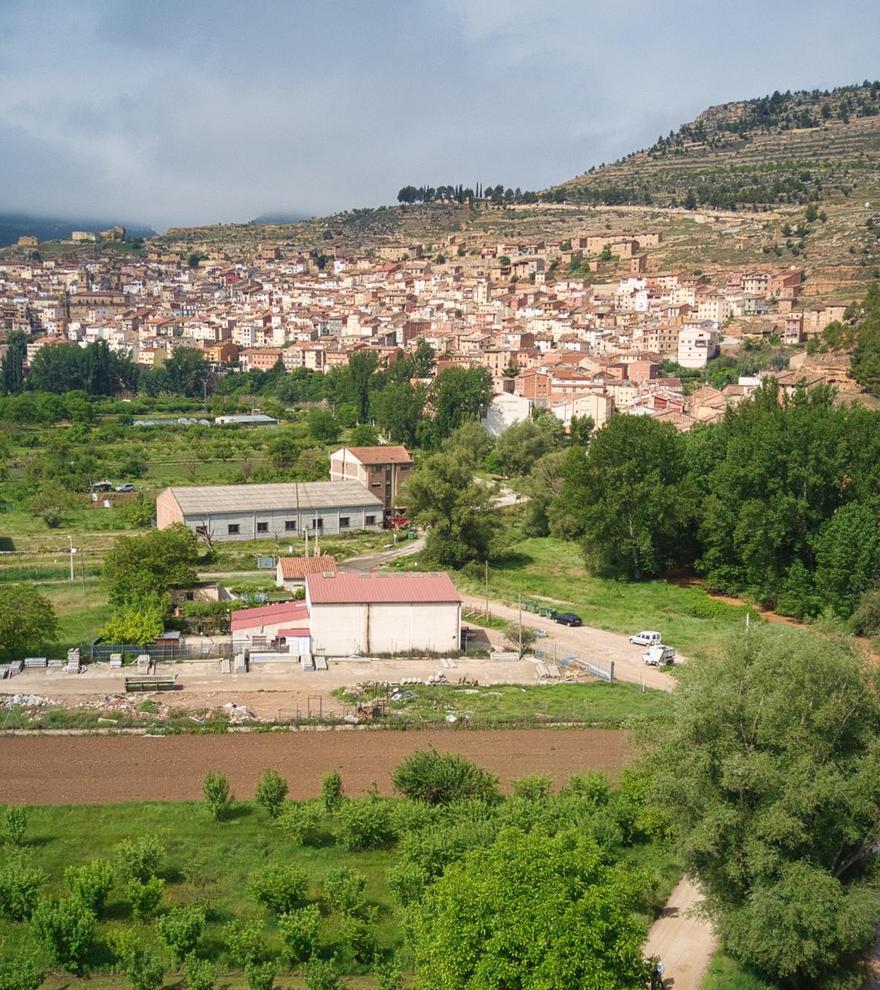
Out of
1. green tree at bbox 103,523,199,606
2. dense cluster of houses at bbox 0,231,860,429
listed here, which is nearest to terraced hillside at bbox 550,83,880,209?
dense cluster of houses at bbox 0,231,860,429

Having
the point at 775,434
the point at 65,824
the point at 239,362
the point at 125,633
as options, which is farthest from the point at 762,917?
the point at 239,362

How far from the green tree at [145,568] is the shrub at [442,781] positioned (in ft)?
33.3

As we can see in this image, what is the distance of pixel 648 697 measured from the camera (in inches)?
770

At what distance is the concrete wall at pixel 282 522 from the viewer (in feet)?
104

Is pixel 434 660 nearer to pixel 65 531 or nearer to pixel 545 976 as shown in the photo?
pixel 545 976

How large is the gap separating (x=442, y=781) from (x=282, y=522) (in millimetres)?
19121

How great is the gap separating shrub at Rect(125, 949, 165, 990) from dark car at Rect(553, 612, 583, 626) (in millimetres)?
14885

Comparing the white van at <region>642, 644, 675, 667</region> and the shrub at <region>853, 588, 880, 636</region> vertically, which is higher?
the shrub at <region>853, 588, 880, 636</region>

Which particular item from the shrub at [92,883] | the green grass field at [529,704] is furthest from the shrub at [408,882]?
the green grass field at [529,704]

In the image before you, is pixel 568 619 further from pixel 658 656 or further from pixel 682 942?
pixel 682 942

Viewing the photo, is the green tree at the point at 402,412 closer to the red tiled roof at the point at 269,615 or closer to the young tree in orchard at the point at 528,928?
the red tiled roof at the point at 269,615

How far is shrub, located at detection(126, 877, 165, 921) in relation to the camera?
11.7 meters

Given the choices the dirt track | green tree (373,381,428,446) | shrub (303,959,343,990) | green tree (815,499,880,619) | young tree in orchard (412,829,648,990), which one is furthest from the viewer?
green tree (373,381,428,446)

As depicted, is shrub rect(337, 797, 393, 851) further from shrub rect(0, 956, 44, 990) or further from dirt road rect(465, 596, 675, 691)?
dirt road rect(465, 596, 675, 691)
